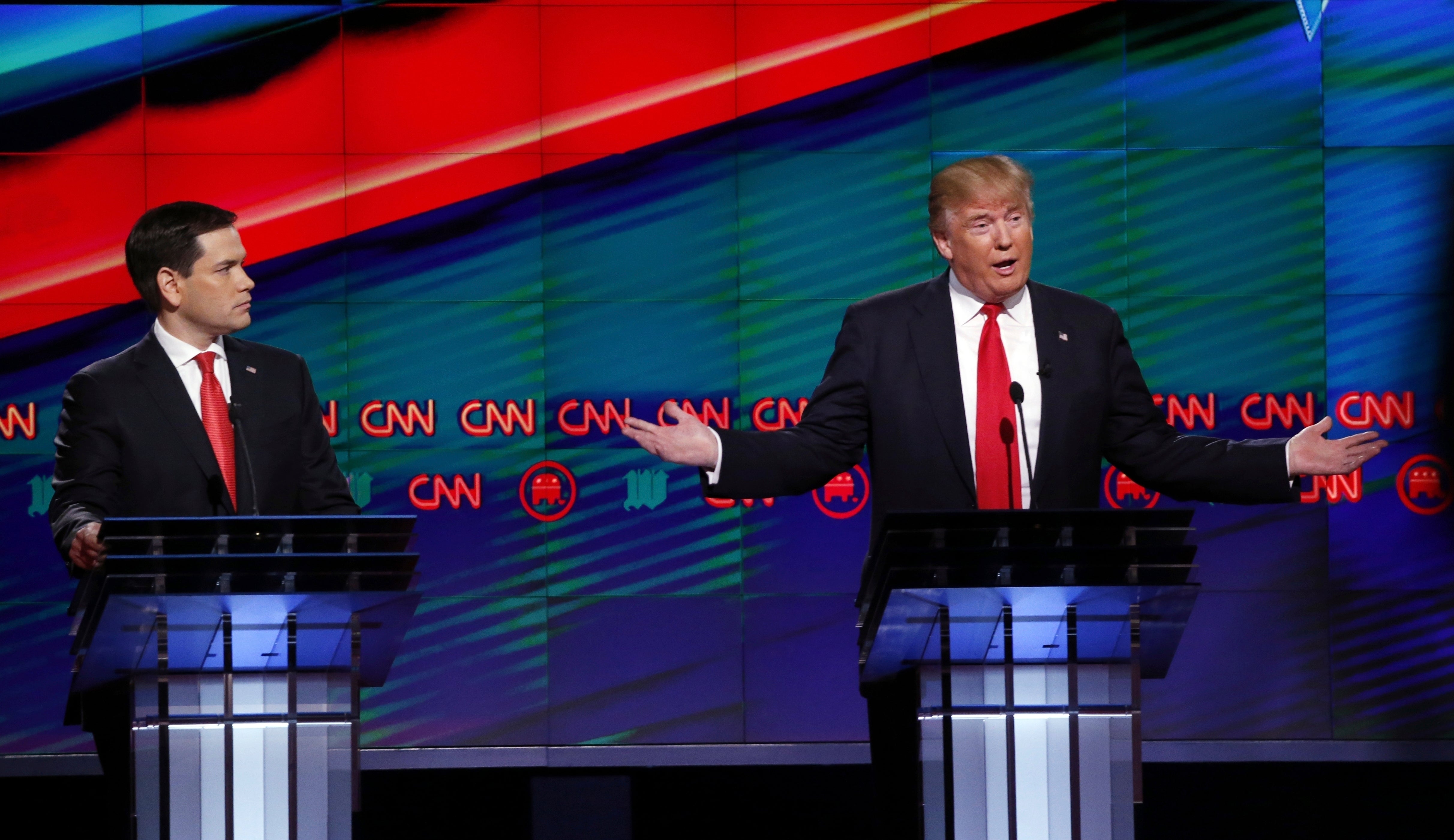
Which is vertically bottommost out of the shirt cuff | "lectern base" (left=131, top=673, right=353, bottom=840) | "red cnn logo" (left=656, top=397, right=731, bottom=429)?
"lectern base" (left=131, top=673, right=353, bottom=840)

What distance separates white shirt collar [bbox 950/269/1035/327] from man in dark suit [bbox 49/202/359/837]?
1.32 m

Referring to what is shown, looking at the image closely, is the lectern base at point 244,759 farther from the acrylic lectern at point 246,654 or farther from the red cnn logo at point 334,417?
the red cnn logo at point 334,417

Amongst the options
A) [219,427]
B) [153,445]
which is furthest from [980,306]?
[153,445]

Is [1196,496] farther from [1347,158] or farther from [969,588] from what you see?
[1347,158]

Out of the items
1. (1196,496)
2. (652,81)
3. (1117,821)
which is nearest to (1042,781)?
(1117,821)

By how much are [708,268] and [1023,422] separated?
126 inches

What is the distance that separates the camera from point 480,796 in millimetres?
4625

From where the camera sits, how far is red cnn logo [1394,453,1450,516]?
5.41 meters

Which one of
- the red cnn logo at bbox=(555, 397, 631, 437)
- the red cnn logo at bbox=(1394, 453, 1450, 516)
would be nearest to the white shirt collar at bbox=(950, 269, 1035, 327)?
the red cnn logo at bbox=(555, 397, 631, 437)

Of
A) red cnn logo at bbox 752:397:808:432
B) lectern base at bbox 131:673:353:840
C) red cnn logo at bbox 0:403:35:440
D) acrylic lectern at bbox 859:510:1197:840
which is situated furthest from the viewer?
red cnn logo at bbox 752:397:808:432

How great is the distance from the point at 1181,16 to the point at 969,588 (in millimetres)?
4268

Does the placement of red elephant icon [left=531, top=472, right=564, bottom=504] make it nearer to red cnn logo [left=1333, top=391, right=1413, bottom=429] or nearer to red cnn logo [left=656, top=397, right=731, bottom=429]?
red cnn logo [left=656, top=397, right=731, bottom=429]

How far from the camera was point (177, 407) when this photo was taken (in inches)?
110

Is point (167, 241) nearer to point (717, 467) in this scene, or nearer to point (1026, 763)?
point (717, 467)
